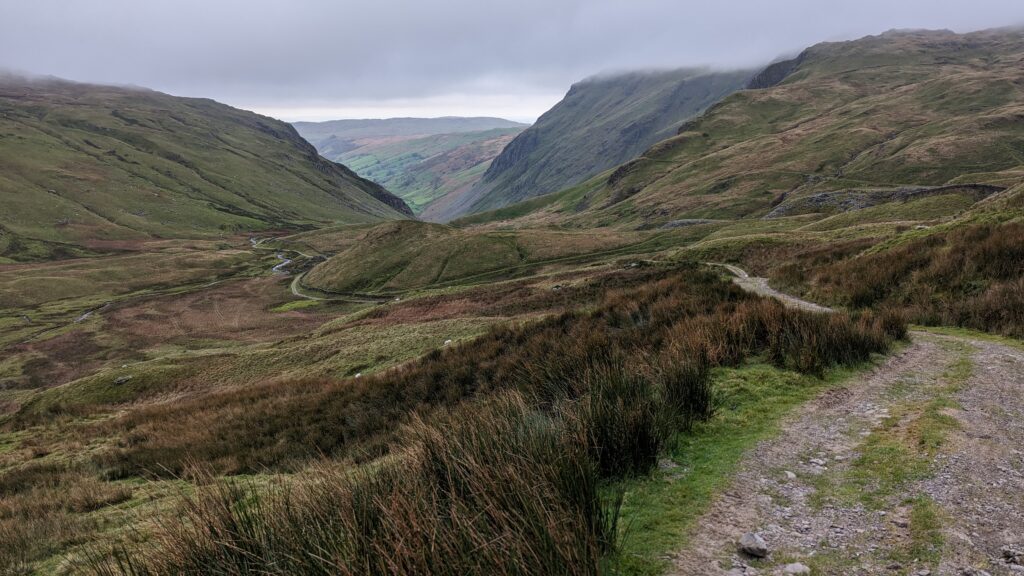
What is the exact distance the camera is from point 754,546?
4348mm

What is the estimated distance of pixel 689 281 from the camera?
21.0 m

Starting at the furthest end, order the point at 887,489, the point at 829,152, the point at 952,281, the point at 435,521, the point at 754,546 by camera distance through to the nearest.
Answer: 1. the point at 829,152
2. the point at 952,281
3. the point at 887,489
4. the point at 754,546
5. the point at 435,521

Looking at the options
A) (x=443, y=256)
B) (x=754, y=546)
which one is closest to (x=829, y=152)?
(x=443, y=256)

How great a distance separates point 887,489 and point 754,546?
210 cm

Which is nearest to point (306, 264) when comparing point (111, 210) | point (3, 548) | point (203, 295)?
point (203, 295)

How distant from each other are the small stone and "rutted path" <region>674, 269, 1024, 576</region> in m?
0.07

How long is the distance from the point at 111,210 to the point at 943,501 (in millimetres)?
204640

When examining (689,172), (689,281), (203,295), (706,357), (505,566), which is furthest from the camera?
(689,172)

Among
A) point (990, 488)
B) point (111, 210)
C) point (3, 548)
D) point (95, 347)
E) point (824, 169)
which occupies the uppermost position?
point (111, 210)

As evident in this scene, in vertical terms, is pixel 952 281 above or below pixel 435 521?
below

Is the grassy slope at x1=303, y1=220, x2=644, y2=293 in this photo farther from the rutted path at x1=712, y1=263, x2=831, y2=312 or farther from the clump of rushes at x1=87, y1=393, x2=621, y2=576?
the clump of rushes at x1=87, y1=393, x2=621, y2=576

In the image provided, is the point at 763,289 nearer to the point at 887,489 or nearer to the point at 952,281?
the point at 952,281

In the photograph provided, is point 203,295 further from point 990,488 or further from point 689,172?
point 689,172

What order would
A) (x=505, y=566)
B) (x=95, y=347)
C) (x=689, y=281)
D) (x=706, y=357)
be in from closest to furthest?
(x=505, y=566) < (x=706, y=357) < (x=689, y=281) < (x=95, y=347)
